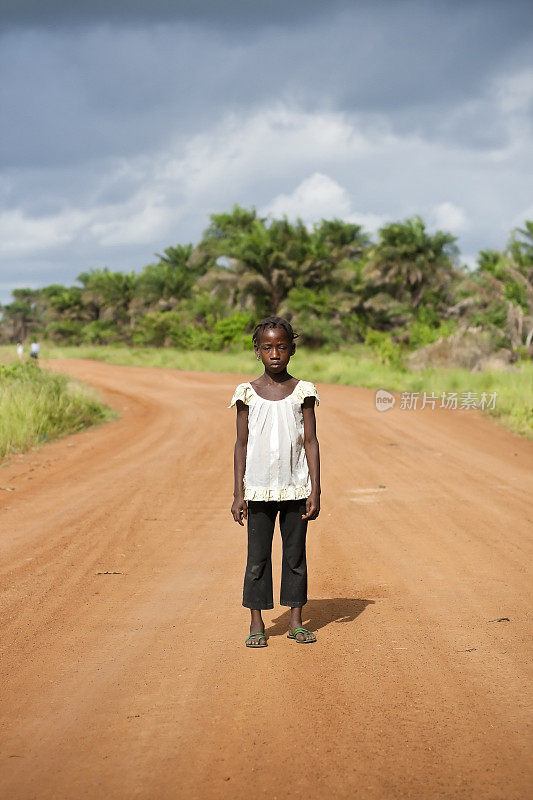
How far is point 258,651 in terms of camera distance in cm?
421

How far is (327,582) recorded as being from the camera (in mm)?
5609

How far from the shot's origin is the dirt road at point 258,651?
291cm

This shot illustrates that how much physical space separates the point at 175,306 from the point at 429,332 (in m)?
20.6

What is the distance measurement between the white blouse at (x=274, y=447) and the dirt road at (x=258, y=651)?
2.86 feet

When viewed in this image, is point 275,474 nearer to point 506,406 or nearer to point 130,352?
point 506,406

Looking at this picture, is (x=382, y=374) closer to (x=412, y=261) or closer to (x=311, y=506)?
(x=311, y=506)

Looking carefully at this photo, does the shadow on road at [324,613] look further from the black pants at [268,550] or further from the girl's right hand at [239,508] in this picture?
the girl's right hand at [239,508]

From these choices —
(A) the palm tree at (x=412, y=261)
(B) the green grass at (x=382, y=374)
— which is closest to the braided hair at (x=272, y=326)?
(B) the green grass at (x=382, y=374)

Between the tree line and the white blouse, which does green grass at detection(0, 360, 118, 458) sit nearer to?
the white blouse

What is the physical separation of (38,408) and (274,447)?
10487 mm

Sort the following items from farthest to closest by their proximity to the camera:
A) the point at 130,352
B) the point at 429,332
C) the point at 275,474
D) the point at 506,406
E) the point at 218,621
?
the point at 429,332
the point at 130,352
the point at 506,406
the point at 218,621
the point at 275,474

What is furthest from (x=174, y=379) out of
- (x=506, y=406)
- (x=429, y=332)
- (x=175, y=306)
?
(x=175, y=306)

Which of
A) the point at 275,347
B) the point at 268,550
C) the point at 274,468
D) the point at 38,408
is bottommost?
the point at 38,408

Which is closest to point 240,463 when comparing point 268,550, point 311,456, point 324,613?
point 311,456
